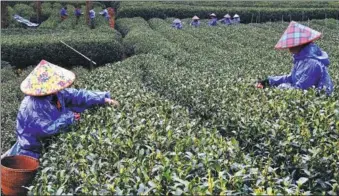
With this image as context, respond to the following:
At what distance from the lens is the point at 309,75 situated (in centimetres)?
558

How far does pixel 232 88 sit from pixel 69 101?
2.13 meters

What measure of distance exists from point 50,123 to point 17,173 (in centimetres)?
59

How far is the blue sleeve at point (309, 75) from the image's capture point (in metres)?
5.51

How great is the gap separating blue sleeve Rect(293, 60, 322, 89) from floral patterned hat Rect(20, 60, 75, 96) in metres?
2.85

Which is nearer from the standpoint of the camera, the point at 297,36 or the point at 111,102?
the point at 111,102

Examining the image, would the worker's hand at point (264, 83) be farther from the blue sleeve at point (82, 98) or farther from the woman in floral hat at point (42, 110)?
the woman in floral hat at point (42, 110)

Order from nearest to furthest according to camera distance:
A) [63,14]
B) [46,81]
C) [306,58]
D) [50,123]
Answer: [50,123], [46,81], [306,58], [63,14]

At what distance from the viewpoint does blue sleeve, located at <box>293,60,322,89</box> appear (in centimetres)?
551

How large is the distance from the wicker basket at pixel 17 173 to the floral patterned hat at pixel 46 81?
66 cm

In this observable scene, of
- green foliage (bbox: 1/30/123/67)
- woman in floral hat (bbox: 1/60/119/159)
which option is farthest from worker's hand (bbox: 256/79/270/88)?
green foliage (bbox: 1/30/123/67)

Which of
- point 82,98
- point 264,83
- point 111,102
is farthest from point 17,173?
point 264,83

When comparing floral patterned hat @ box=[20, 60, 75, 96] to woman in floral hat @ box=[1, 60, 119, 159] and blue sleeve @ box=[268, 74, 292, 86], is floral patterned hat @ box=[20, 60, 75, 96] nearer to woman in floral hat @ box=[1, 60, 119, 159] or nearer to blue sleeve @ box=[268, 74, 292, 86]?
woman in floral hat @ box=[1, 60, 119, 159]

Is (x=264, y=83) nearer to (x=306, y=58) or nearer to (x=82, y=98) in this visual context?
(x=306, y=58)

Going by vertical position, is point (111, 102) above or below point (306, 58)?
below
